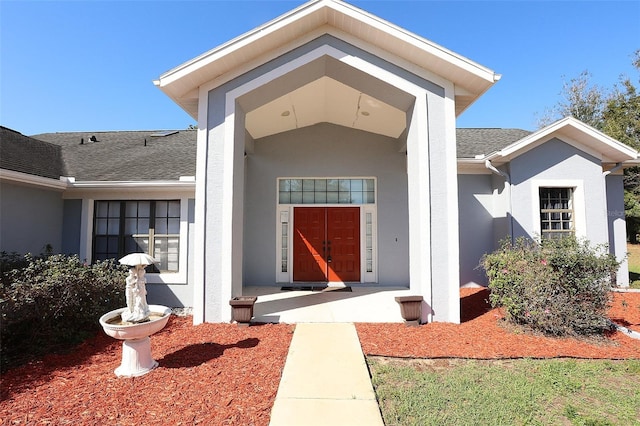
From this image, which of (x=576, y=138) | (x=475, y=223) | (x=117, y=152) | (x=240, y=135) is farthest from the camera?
(x=117, y=152)

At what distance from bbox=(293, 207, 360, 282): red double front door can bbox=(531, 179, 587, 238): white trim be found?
4810 millimetres

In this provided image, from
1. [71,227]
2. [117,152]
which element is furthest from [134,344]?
[117,152]

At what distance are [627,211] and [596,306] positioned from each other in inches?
881

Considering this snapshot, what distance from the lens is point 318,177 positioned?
31.3 feet

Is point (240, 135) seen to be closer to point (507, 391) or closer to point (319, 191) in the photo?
point (319, 191)

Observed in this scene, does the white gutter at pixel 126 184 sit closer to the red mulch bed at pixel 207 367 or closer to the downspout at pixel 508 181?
the red mulch bed at pixel 207 367

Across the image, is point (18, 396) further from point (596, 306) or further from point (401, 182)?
point (401, 182)

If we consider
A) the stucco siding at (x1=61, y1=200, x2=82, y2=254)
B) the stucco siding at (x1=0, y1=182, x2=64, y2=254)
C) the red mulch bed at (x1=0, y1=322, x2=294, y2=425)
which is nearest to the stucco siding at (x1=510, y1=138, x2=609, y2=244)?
the red mulch bed at (x1=0, y1=322, x2=294, y2=425)

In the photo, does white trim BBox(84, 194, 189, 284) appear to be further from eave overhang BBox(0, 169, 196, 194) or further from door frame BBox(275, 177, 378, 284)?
door frame BBox(275, 177, 378, 284)

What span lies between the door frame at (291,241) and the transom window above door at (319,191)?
0.16 metres

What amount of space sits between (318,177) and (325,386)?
6723 mm

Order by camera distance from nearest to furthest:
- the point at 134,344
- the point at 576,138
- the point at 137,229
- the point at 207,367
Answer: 1. the point at 134,344
2. the point at 207,367
3. the point at 137,229
4. the point at 576,138

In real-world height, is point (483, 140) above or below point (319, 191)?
above

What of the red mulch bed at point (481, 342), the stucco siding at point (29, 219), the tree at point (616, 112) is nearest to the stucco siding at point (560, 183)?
the red mulch bed at point (481, 342)
